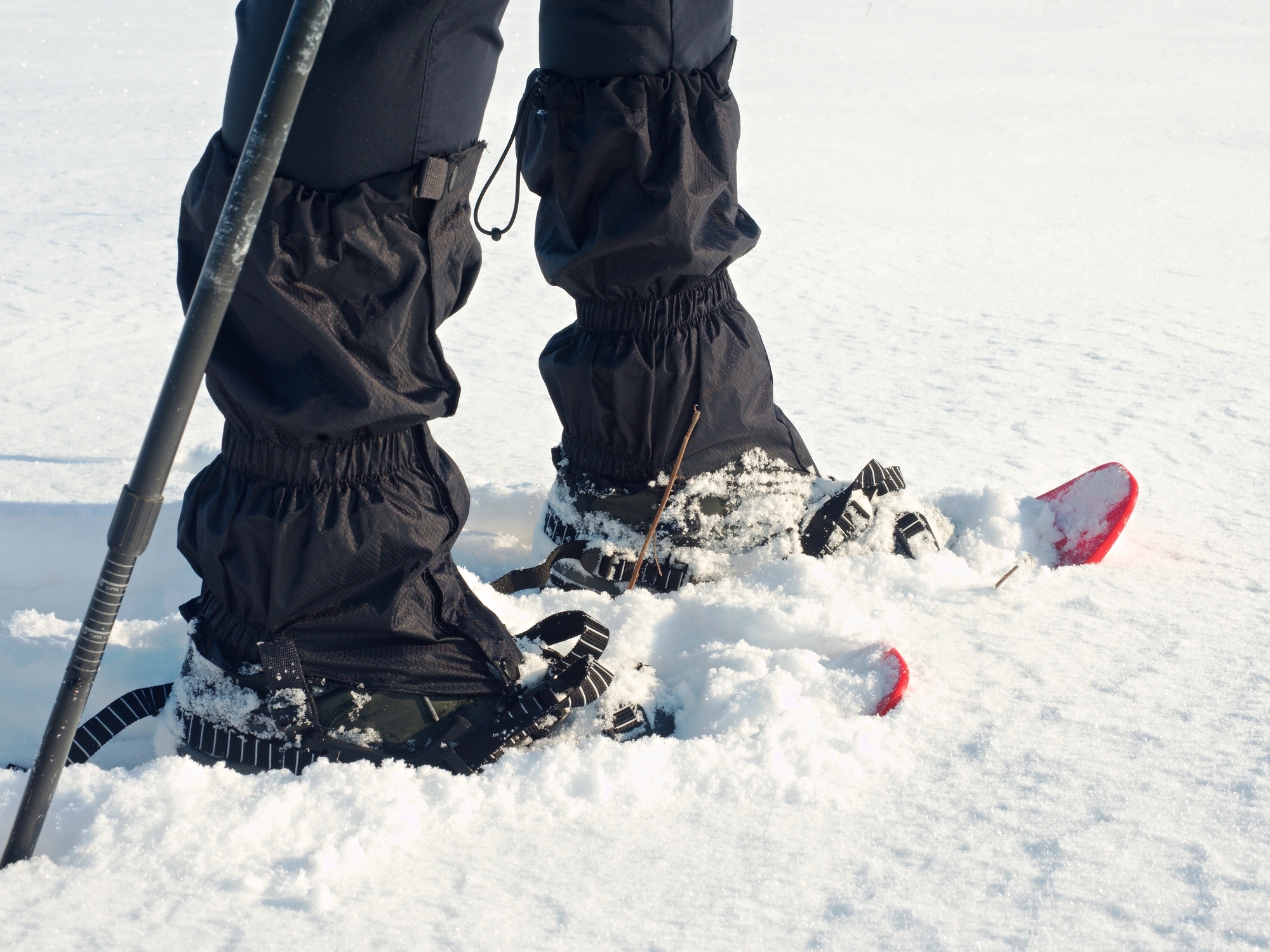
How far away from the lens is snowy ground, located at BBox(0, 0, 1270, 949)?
0.83m

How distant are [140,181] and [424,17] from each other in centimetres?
333

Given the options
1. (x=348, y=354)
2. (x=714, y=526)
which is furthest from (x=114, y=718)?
(x=714, y=526)

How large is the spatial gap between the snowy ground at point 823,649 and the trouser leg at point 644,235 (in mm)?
254

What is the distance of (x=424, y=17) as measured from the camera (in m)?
0.90

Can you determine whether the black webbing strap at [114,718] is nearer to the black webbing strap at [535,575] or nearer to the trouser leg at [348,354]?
the trouser leg at [348,354]

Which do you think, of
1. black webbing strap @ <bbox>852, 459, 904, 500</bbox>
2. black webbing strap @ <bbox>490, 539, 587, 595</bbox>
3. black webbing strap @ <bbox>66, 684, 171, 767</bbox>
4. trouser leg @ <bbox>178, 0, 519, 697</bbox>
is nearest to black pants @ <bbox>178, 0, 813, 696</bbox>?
trouser leg @ <bbox>178, 0, 519, 697</bbox>

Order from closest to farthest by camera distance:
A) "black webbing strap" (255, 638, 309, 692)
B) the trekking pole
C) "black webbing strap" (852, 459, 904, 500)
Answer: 1. the trekking pole
2. "black webbing strap" (255, 638, 309, 692)
3. "black webbing strap" (852, 459, 904, 500)

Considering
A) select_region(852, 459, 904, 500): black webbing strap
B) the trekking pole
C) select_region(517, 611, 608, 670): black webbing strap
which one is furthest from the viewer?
select_region(852, 459, 904, 500): black webbing strap

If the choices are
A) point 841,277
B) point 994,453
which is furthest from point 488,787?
point 841,277

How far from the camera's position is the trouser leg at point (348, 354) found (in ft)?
2.98

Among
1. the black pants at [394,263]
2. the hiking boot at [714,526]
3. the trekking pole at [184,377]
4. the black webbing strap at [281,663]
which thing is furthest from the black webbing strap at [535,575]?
the trekking pole at [184,377]

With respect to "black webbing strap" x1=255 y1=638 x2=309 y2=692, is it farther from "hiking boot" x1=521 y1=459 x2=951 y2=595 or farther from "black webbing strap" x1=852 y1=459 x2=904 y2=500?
"black webbing strap" x1=852 y1=459 x2=904 y2=500

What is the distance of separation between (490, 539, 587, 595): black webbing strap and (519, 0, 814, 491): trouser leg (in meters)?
0.12

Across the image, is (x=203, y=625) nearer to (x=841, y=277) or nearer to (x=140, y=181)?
(x=841, y=277)
